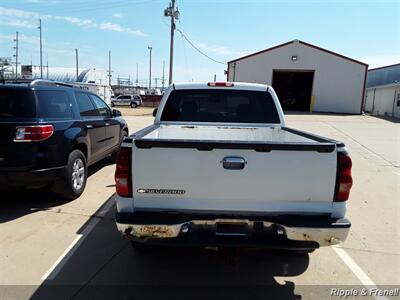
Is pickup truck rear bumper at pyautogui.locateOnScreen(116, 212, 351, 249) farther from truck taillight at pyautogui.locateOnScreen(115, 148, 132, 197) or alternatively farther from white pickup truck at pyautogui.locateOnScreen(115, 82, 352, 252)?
truck taillight at pyautogui.locateOnScreen(115, 148, 132, 197)

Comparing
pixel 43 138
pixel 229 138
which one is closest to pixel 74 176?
pixel 43 138

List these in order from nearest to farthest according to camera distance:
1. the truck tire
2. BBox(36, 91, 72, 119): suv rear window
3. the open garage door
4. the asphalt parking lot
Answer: the asphalt parking lot
BBox(36, 91, 72, 119): suv rear window
the truck tire
the open garage door

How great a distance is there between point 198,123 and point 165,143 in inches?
85.5

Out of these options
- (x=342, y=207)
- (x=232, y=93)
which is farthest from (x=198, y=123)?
(x=342, y=207)

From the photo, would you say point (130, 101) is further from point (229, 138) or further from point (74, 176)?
point (229, 138)

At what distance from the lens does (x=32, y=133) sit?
4.98m

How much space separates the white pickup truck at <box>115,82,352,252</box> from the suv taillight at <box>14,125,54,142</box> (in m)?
2.63

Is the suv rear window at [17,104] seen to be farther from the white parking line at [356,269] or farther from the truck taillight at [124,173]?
the white parking line at [356,269]

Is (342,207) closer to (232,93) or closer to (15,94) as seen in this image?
(232,93)

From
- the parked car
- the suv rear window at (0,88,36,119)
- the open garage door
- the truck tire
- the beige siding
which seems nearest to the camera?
the suv rear window at (0,88,36,119)

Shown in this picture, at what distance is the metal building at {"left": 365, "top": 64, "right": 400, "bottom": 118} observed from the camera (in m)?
32.3

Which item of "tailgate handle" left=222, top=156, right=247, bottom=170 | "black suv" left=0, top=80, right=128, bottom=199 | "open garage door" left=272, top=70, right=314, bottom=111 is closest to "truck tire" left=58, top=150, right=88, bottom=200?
"black suv" left=0, top=80, right=128, bottom=199

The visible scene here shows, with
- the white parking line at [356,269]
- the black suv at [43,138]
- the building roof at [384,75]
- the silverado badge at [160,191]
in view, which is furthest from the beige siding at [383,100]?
the silverado badge at [160,191]

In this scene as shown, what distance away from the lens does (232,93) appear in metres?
5.04
